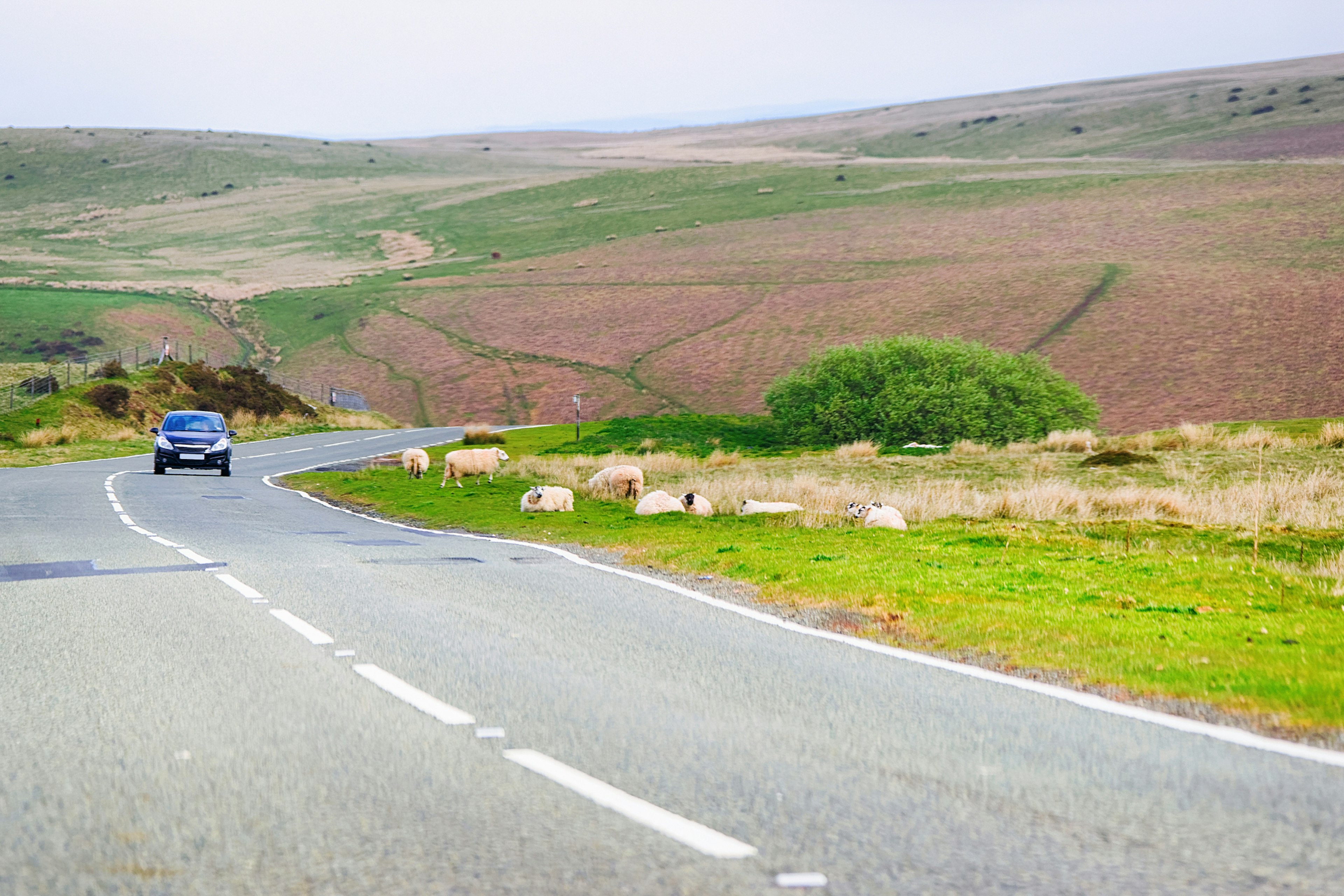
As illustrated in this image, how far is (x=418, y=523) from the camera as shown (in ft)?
82.4

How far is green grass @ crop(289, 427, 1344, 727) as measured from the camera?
29.2 ft

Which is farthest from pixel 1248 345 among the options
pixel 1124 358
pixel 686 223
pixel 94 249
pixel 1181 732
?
pixel 94 249

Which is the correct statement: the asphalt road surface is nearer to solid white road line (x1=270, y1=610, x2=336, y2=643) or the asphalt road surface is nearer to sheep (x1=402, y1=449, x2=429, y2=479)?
solid white road line (x1=270, y1=610, x2=336, y2=643)

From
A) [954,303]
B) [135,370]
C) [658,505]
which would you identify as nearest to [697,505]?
[658,505]

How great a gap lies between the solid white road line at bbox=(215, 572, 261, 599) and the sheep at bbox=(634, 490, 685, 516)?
11.2 m

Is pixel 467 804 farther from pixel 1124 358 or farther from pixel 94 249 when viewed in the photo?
pixel 94 249

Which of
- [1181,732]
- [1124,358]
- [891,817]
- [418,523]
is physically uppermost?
[891,817]

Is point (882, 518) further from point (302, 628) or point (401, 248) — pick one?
point (401, 248)

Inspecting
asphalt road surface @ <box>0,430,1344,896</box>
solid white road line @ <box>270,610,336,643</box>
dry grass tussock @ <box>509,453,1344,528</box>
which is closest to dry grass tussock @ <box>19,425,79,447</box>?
dry grass tussock @ <box>509,453,1344,528</box>

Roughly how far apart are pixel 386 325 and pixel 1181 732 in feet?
322

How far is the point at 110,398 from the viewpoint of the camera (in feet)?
203

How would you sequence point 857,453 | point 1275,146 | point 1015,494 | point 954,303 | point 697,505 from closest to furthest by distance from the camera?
1. point 697,505
2. point 1015,494
3. point 857,453
4. point 954,303
5. point 1275,146

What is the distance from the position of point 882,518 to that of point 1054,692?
531 inches

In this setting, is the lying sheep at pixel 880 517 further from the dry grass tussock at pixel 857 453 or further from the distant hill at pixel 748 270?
the distant hill at pixel 748 270
